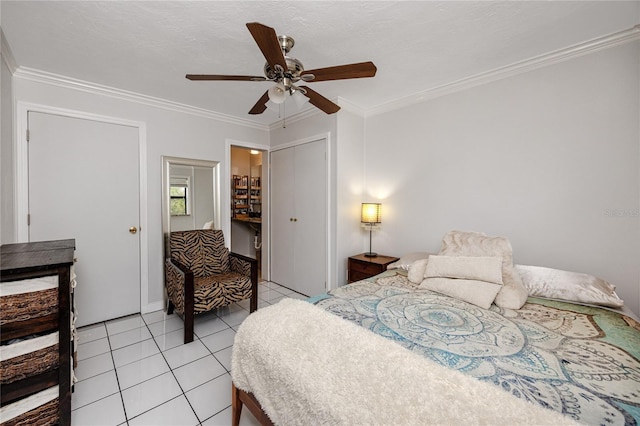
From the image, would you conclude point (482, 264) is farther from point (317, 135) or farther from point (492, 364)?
point (317, 135)

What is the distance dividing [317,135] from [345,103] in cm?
51

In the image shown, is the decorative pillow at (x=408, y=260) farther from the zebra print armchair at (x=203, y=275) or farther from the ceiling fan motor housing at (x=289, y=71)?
the ceiling fan motor housing at (x=289, y=71)

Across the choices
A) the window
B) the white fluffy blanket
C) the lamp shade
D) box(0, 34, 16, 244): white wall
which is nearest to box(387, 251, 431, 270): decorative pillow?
the lamp shade

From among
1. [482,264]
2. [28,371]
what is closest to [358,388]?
[482,264]

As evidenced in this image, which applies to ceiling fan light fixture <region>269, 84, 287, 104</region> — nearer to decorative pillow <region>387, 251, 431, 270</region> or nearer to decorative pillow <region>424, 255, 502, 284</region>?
decorative pillow <region>424, 255, 502, 284</region>

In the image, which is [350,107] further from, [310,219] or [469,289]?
[469,289]

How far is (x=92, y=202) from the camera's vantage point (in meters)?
2.63

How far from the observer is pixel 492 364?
1.02 m

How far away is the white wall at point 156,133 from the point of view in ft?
7.99

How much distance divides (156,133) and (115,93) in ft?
1.69

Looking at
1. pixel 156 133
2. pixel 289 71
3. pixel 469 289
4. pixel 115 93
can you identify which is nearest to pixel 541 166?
pixel 469 289

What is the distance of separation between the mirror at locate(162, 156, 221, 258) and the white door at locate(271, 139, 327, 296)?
89 centimetres

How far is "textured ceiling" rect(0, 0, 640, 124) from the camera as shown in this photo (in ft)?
5.19

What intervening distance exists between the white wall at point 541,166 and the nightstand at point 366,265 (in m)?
0.36
